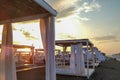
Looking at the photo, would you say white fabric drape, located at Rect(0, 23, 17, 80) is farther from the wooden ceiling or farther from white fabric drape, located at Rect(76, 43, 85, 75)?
white fabric drape, located at Rect(76, 43, 85, 75)

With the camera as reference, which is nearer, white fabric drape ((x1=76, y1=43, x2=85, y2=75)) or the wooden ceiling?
the wooden ceiling

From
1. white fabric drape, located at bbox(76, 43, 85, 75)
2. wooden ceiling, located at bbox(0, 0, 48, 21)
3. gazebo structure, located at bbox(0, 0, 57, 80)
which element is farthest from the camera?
white fabric drape, located at bbox(76, 43, 85, 75)

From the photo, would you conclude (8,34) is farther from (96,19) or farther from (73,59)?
(96,19)

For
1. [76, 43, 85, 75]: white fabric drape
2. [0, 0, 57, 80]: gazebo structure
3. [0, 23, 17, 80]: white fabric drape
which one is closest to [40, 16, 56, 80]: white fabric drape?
[0, 0, 57, 80]: gazebo structure

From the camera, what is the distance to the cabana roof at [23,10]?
5379 millimetres

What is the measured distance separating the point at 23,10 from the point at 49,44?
49.1 inches

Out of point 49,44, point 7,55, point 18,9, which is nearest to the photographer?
point 18,9

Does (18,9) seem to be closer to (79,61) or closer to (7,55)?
(7,55)

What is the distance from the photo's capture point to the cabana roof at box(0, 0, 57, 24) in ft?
17.6

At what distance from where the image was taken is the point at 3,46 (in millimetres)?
6156

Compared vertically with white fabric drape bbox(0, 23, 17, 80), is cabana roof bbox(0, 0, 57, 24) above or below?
above

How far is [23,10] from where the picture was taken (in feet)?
19.4

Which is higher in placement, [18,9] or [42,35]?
[18,9]

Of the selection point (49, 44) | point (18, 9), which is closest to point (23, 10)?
point (18, 9)
